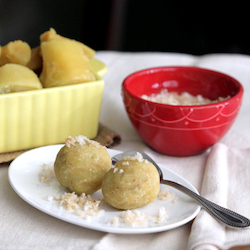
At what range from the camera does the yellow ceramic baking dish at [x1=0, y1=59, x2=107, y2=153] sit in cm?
78

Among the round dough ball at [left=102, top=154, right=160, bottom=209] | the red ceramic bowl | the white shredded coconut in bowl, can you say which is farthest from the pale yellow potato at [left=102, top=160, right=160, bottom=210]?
the white shredded coconut in bowl

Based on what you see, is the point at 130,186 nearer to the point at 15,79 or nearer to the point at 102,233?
the point at 102,233

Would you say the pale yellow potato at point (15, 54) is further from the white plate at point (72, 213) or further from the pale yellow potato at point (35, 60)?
the white plate at point (72, 213)

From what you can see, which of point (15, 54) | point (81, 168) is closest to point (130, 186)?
point (81, 168)

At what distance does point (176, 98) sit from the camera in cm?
99

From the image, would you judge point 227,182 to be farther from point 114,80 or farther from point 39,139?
point 114,80

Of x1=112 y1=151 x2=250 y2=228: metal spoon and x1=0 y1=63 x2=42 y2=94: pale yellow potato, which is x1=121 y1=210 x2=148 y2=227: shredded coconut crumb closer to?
x1=112 y1=151 x2=250 y2=228: metal spoon

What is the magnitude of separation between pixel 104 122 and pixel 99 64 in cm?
19

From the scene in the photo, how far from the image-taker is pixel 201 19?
2.85 metres

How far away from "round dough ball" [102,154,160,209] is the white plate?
25 millimetres

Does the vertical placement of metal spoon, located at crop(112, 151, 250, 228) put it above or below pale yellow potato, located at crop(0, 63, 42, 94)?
below

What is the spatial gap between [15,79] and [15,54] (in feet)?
0.32

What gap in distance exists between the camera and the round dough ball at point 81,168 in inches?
24.7

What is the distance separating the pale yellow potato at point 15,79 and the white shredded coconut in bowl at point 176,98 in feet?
1.05
